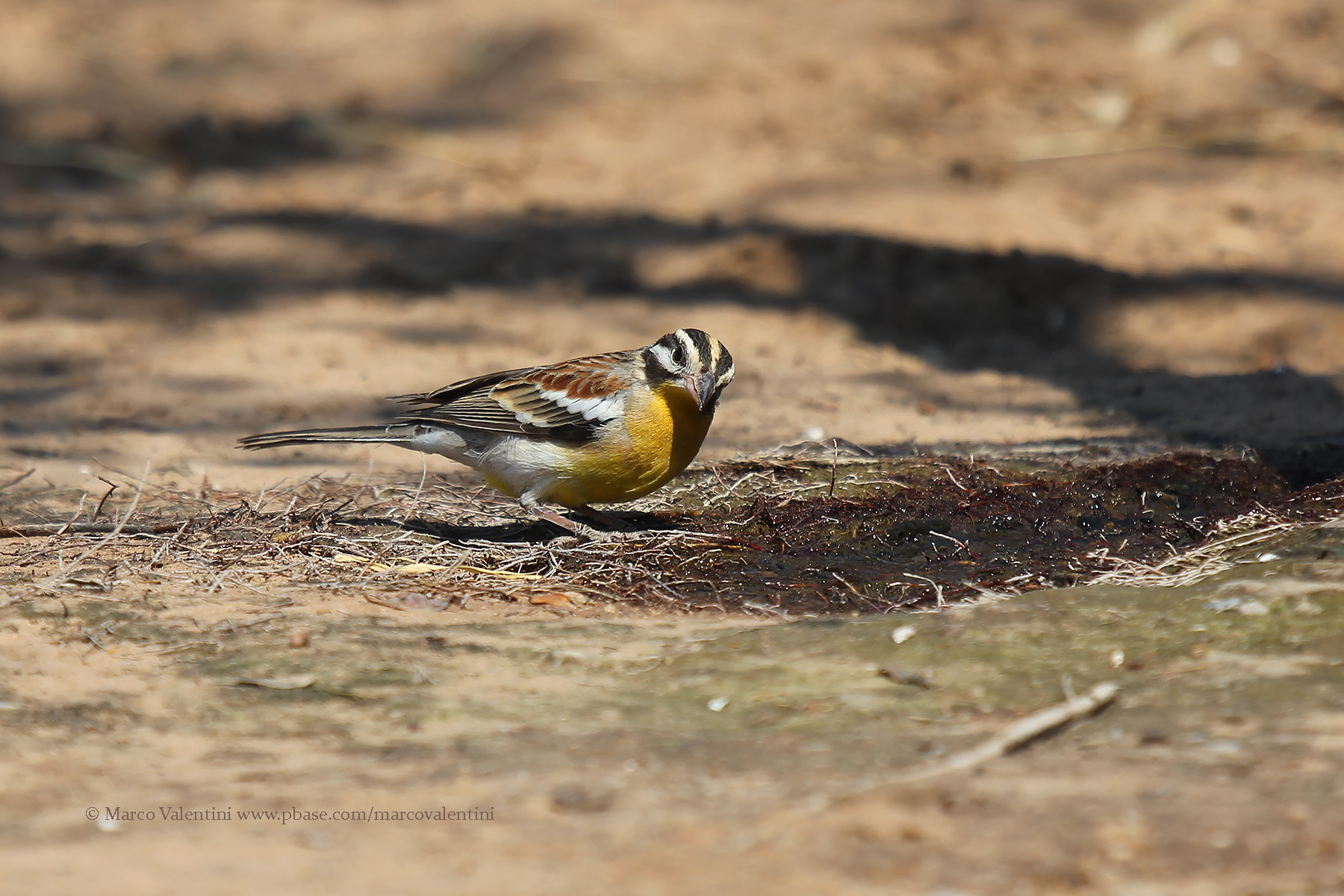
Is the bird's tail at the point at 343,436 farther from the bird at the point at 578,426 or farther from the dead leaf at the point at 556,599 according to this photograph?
the dead leaf at the point at 556,599

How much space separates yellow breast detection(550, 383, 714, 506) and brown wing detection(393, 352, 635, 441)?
9cm

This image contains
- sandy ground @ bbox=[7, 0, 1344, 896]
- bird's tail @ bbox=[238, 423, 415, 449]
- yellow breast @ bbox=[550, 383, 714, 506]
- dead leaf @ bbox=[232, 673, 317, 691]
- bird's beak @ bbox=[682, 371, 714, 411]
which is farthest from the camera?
bird's tail @ bbox=[238, 423, 415, 449]

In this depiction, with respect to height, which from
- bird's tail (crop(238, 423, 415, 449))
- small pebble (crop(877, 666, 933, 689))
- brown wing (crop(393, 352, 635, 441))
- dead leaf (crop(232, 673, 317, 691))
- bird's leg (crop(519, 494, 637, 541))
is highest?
brown wing (crop(393, 352, 635, 441))

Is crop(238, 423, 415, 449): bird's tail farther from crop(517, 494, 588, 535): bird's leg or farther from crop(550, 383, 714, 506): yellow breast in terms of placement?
crop(550, 383, 714, 506): yellow breast

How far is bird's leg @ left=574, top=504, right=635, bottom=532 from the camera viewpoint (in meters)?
6.55

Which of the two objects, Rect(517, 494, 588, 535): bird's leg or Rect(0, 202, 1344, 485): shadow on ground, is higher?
Rect(0, 202, 1344, 485): shadow on ground

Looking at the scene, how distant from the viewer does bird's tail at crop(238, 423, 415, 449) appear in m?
6.50

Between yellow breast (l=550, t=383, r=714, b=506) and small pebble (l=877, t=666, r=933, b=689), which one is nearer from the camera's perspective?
small pebble (l=877, t=666, r=933, b=689)

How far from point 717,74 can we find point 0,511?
32.2 feet

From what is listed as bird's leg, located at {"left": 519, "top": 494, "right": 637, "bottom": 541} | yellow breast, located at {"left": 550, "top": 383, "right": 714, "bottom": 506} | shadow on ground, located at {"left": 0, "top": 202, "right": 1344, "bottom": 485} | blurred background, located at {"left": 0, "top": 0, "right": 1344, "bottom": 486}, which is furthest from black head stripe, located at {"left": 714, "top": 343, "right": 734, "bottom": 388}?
shadow on ground, located at {"left": 0, "top": 202, "right": 1344, "bottom": 485}

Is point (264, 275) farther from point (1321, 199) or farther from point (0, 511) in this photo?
point (1321, 199)

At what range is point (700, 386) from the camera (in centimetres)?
594

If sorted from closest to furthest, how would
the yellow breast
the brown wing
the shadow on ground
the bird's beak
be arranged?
1. the bird's beak
2. the yellow breast
3. the brown wing
4. the shadow on ground

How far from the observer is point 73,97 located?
1434cm
